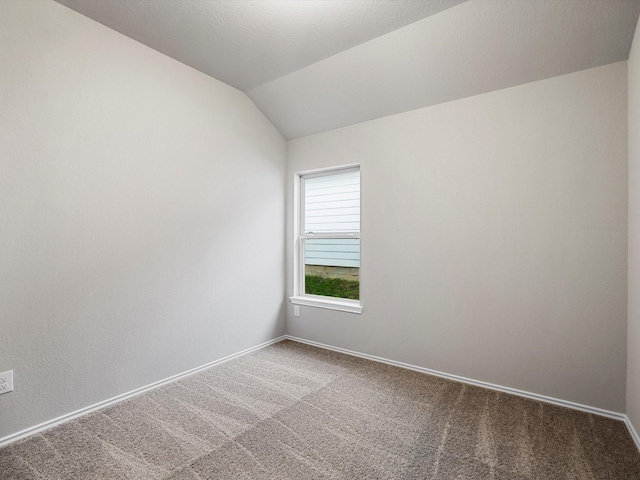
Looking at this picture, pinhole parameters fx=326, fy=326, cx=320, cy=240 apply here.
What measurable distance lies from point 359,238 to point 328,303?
29.6 inches

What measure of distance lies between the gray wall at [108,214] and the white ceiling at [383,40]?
31 cm

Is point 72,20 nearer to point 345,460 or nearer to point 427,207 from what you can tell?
point 427,207

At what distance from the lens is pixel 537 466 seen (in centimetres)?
165

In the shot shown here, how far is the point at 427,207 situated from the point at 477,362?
1.30 m

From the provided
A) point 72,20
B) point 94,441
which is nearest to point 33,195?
point 72,20

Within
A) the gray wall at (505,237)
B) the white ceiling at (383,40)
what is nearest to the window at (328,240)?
the gray wall at (505,237)

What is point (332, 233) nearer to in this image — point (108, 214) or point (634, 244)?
point (108, 214)

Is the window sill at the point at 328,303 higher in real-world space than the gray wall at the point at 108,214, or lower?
lower

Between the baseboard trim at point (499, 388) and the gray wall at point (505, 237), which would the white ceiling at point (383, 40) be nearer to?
the gray wall at point (505, 237)

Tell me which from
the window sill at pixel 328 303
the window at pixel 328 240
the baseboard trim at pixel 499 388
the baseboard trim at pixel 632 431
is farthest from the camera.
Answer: the window at pixel 328 240

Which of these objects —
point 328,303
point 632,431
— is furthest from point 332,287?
point 632,431

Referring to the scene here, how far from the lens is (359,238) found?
129 inches

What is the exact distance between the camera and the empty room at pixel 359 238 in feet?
6.03

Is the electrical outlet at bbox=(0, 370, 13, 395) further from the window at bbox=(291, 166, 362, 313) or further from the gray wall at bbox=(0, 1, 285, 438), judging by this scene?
the window at bbox=(291, 166, 362, 313)
